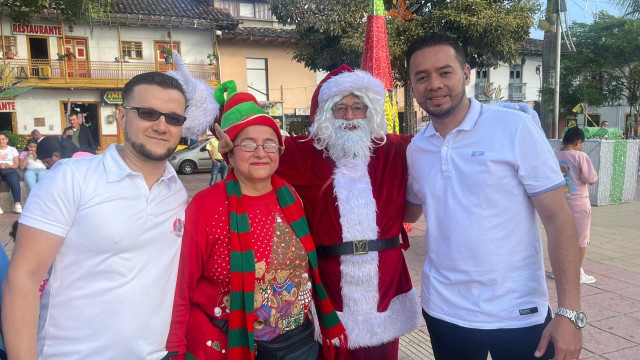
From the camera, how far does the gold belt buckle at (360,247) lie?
2436 mm

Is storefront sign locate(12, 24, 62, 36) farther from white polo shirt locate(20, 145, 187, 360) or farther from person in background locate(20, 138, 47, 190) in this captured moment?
white polo shirt locate(20, 145, 187, 360)

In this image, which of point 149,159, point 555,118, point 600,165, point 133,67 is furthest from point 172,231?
point 133,67

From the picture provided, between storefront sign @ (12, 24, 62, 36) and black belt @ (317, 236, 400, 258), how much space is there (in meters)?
21.4

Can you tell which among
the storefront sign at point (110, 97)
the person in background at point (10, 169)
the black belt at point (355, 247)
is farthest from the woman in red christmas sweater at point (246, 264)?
the storefront sign at point (110, 97)

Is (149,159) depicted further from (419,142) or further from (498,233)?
(498,233)

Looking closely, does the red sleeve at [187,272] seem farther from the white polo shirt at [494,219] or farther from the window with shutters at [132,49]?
the window with shutters at [132,49]

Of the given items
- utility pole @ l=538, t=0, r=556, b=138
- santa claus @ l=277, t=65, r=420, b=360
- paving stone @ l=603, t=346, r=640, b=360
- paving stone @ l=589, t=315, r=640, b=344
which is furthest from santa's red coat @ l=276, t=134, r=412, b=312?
utility pole @ l=538, t=0, r=556, b=138

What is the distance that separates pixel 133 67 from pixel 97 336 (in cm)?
2126

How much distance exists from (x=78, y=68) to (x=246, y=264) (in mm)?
21093

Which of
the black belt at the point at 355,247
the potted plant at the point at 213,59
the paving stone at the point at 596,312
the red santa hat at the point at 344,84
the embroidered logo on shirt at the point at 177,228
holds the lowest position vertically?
the paving stone at the point at 596,312

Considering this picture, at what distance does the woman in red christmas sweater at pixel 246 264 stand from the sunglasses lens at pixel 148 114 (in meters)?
0.41

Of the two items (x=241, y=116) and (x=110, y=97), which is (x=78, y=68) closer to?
(x=110, y=97)

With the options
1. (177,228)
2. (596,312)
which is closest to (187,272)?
(177,228)

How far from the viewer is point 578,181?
16.7 ft
